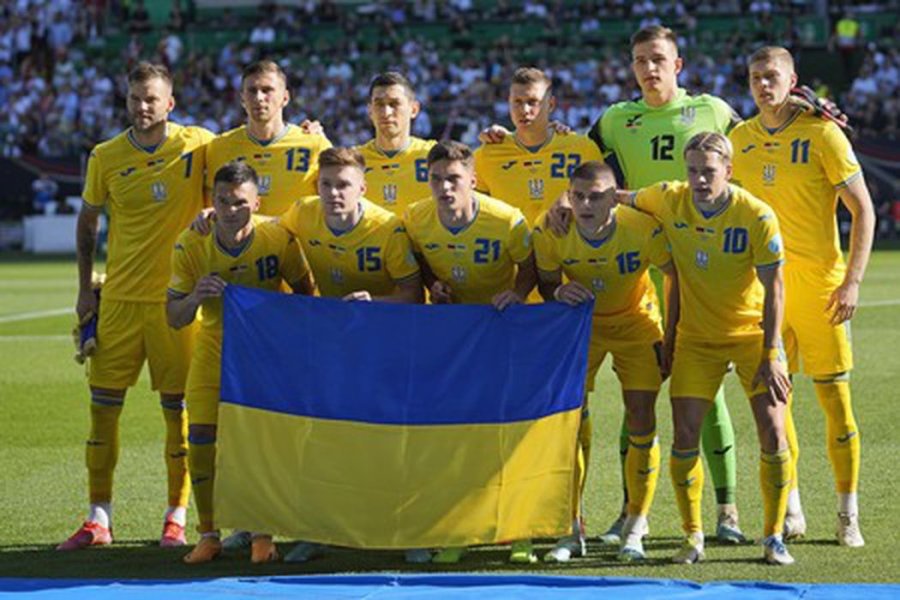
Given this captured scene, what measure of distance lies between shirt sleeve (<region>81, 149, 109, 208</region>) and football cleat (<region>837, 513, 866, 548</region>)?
13.3 feet

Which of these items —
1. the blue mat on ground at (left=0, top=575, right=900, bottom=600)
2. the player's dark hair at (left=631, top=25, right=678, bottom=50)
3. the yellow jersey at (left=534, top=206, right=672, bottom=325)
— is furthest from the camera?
the player's dark hair at (left=631, top=25, right=678, bottom=50)

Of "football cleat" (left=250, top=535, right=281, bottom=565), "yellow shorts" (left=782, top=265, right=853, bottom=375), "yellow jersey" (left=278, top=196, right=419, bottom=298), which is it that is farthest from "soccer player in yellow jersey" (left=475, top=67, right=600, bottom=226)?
"football cleat" (left=250, top=535, right=281, bottom=565)

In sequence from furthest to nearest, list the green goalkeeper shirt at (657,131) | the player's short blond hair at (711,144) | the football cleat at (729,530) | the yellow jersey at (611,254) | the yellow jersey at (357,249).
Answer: the green goalkeeper shirt at (657,131), the football cleat at (729,530), the yellow jersey at (357,249), the yellow jersey at (611,254), the player's short blond hair at (711,144)

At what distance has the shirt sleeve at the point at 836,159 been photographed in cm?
827

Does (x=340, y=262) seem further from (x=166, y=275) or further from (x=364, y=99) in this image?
(x=364, y=99)

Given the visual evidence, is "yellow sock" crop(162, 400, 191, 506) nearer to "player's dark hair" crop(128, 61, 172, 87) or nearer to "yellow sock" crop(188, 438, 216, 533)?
"yellow sock" crop(188, 438, 216, 533)

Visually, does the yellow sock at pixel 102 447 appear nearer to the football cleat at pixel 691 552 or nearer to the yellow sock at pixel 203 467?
the yellow sock at pixel 203 467

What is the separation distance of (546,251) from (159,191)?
6.99ft

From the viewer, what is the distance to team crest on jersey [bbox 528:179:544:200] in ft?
28.5

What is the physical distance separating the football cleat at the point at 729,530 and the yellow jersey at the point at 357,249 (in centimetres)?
198

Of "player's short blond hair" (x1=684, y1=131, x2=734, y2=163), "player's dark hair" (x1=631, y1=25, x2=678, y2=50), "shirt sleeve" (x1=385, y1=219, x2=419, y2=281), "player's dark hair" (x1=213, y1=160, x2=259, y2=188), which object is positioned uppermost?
"player's dark hair" (x1=631, y1=25, x2=678, y2=50)

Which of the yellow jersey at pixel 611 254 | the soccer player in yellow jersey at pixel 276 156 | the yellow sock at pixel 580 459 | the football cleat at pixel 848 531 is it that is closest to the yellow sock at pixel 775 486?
the football cleat at pixel 848 531

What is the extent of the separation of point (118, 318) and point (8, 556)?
4.38ft

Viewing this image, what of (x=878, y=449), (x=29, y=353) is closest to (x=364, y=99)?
(x=29, y=353)
